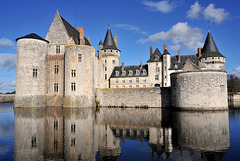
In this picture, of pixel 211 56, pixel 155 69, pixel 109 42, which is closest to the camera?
pixel 211 56

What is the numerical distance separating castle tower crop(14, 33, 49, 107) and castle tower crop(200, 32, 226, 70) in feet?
107

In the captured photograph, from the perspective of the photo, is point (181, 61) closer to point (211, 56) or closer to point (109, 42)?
point (211, 56)

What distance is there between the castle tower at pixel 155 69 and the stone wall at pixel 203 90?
2067cm

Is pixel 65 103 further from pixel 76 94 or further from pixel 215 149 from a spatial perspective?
pixel 215 149

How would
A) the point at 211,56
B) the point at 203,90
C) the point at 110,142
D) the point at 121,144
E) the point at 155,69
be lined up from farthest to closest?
the point at 155,69 → the point at 211,56 → the point at 203,90 → the point at 110,142 → the point at 121,144

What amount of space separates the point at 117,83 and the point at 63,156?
38.9 metres

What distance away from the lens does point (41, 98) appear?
28.2 m

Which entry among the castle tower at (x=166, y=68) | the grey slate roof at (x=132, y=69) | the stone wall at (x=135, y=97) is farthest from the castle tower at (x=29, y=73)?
the castle tower at (x=166, y=68)

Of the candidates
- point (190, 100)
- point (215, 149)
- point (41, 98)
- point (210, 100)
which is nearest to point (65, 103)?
point (41, 98)

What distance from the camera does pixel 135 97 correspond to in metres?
27.0

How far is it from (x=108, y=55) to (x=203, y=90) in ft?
88.0

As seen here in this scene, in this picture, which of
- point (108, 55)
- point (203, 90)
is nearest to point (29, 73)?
point (108, 55)

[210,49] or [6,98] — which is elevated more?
[210,49]

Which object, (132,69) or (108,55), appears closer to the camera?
(108,55)
